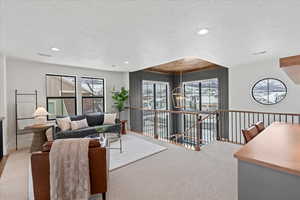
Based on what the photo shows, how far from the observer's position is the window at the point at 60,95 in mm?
4598

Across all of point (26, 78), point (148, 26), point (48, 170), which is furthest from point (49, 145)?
point (26, 78)

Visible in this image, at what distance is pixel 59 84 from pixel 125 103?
2514mm

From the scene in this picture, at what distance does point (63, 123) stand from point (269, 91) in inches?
236

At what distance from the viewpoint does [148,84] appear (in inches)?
273

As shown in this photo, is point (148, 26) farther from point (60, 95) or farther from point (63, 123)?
point (60, 95)

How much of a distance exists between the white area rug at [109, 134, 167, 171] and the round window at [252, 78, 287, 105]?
3.37 metres

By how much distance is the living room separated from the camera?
165 centimetres

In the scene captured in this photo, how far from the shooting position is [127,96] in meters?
5.77

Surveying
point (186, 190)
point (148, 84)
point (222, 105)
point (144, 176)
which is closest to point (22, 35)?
point (144, 176)

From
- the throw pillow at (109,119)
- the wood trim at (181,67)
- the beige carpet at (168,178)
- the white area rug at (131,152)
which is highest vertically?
the wood trim at (181,67)

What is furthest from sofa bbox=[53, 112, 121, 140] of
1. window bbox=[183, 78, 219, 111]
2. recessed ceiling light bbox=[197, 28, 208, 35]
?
window bbox=[183, 78, 219, 111]

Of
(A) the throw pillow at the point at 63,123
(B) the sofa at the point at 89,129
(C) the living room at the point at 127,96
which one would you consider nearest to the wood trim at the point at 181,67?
(C) the living room at the point at 127,96

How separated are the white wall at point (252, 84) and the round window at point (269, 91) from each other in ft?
0.31

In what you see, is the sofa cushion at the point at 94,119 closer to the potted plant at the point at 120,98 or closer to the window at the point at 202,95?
the potted plant at the point at 120,98
